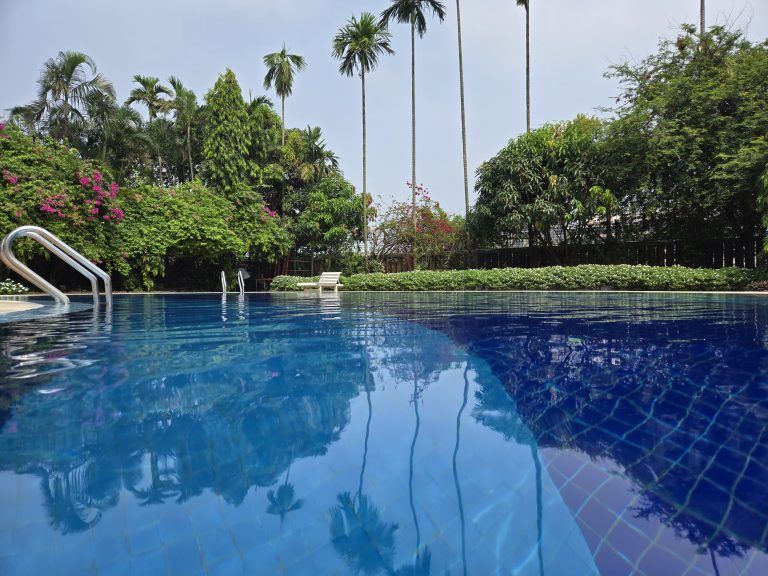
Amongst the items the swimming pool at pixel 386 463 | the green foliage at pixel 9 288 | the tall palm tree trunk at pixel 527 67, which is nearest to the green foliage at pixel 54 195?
the green foliage at pixel 9 288

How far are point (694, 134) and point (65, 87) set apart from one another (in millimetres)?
24773

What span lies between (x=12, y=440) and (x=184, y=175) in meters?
29.3

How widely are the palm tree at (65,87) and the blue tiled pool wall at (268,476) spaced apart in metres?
21.4

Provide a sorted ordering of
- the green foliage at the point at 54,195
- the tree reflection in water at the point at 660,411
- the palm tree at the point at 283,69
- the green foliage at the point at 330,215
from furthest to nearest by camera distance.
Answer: the palm tree at the point at 283,69
the green foliage at the point at 330,215
the green foliage at the point at 54,195
the tree reflection in water at the point at 660,411

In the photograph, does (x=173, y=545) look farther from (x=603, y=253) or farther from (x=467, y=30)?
(x=467, y=30)

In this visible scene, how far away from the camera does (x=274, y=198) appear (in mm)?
24516

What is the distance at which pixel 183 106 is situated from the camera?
2472 cm

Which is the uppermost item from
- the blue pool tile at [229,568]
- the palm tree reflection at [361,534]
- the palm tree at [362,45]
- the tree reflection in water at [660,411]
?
the palm tree at [362,45]

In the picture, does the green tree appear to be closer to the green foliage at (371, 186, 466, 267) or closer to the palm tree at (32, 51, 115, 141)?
the palm tree at (32, 51, 115, 141)

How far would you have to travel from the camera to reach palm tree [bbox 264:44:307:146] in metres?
23.0

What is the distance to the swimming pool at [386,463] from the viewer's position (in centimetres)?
147

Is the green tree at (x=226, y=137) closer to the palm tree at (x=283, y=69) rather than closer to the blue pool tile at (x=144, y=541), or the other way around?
the palm tree at (x=283, y=69)

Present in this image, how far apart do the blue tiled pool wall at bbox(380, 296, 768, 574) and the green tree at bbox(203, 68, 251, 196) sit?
745 inches

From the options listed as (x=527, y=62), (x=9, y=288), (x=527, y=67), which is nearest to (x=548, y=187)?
(x=527, y=67)
